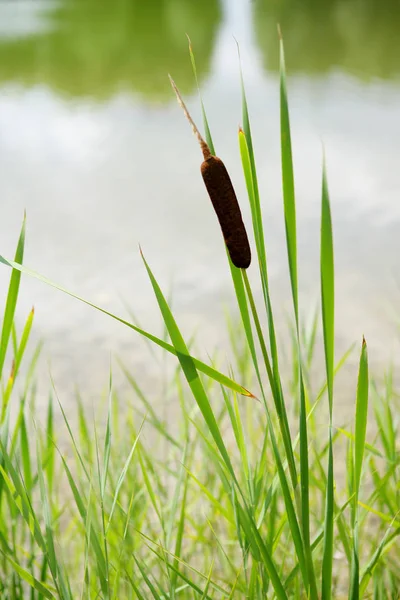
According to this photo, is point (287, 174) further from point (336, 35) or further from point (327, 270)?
point (336, 35)

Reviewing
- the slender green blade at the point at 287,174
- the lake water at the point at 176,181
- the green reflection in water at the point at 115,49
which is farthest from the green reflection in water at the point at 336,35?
the slender green blade at the point at 287,174

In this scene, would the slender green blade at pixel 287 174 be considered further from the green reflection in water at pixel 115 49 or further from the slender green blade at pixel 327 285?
the green reflection in water at pixel 115 49

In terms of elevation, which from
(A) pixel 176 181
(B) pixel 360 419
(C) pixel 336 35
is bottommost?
(B) pixel 360 419

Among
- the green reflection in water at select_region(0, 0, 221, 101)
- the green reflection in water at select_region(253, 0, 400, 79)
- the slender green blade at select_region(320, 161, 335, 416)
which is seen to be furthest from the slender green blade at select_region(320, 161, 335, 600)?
the green reflection in water at select_region(253, 0, 400, 79)

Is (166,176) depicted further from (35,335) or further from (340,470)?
(340,470)

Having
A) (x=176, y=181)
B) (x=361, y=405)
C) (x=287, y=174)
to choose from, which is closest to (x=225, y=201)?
(x=287, y=174)

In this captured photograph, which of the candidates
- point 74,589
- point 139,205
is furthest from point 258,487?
point 139,205

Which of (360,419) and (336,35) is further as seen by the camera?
(336,35)

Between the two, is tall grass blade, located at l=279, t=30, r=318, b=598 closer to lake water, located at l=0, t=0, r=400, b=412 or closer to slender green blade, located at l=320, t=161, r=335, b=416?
slender green blade, located at l=320, t=161, r=335, b=416
